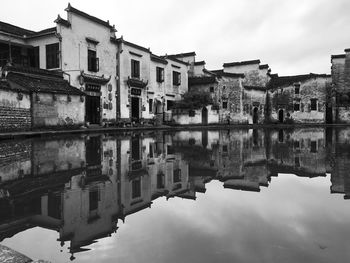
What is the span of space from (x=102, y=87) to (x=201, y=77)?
16.0 metres

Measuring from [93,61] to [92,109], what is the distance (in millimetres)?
3903

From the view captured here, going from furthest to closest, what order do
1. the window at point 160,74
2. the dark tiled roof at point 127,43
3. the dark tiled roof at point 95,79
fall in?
the window at point 160,74 → the dark tiled roof at point 127,43 → the dark tiled roof at point 95,79

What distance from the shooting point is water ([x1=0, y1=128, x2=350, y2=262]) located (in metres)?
2.54

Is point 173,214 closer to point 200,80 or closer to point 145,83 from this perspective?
point 145,83

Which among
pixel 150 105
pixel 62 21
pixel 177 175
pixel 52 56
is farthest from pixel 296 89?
Result: pixel 177 175

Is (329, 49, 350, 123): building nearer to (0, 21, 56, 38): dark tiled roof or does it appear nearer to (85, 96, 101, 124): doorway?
(85, 96, 101, 124): doorway

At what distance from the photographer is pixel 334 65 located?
41.8 metres

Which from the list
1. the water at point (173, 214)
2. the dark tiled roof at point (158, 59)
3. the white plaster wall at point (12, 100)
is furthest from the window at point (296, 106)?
the water at point (173, 214)

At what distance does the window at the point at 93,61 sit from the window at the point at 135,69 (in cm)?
422

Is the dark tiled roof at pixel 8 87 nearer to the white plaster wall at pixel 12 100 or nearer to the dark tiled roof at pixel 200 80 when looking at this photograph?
the white plaster wall at pixel 12 100

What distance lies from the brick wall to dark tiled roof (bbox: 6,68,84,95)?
1.42 metres

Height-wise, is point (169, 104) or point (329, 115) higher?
point (169, 104)

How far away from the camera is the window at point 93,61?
77.0 feet

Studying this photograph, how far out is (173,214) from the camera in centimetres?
359
